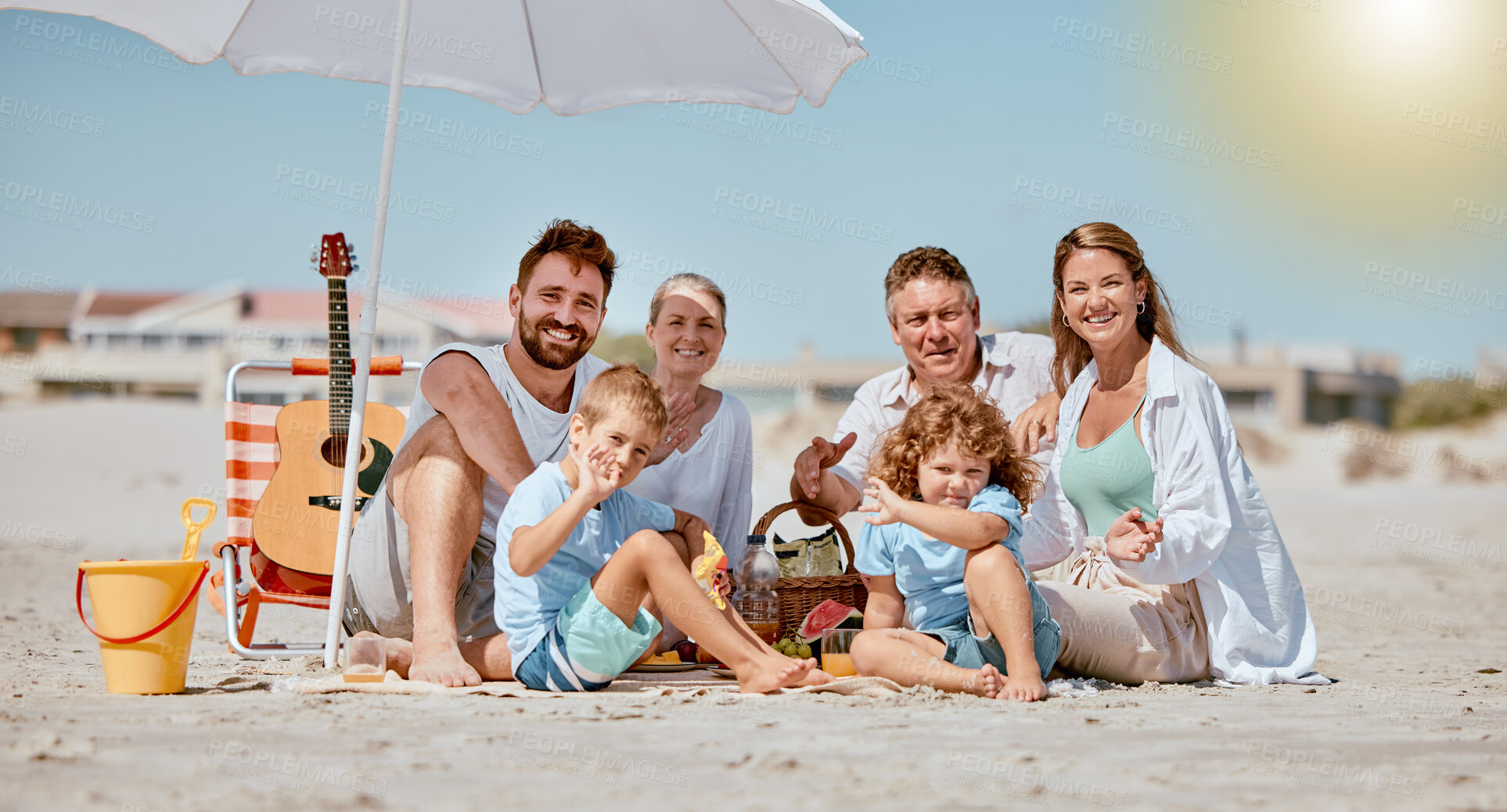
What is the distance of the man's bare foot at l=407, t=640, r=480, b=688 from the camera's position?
11.9 ft

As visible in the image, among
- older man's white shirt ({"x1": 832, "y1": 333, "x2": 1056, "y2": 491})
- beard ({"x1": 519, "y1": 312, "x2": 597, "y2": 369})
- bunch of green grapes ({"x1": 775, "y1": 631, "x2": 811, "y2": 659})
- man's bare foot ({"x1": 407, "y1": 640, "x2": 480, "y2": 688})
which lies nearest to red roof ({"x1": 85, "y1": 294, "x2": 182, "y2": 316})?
beard ({"x1": 519, "y1": 312, "x2": 597, "y2": 369})

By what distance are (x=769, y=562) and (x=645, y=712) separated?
1155 millimetres

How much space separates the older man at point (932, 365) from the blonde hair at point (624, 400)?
1.14m

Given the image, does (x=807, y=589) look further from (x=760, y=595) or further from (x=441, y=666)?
(x=441, y=666)

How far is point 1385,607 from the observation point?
8.01m

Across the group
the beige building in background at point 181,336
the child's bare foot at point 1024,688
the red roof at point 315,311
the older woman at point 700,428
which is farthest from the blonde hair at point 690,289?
the red roof at point 315,311

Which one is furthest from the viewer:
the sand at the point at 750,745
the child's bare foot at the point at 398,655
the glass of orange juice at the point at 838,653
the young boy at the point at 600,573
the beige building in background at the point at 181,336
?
the beige building in background at the point at 181,336

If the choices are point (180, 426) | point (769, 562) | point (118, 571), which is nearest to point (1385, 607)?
point (769, 562)

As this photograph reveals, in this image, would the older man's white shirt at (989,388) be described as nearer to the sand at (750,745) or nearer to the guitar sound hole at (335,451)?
the sand at (750,745)

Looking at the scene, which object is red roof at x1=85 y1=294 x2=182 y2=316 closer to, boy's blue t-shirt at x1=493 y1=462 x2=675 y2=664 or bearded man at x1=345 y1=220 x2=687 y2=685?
bearded man at x1=345 y1=220 x2=687 y2=685

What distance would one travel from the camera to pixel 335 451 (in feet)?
16.1

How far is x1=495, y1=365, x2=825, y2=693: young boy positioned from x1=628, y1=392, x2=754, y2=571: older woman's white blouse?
68 centimetres

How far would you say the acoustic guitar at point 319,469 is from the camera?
15.1ft

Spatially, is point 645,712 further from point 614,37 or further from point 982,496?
point 614,37
